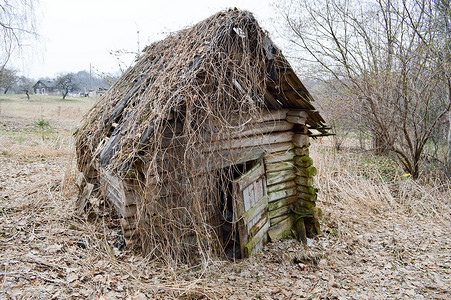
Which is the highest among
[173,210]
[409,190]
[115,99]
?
[115,99]

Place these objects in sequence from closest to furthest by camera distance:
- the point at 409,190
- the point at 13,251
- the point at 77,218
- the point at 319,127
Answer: the point at 13,251
the point at 77,218
the point at 319,127
the point at 409,190

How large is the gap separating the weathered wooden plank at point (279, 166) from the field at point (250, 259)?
1.43 metres

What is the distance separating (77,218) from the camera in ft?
16.2

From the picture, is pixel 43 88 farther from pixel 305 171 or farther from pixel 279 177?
pixel 305 171

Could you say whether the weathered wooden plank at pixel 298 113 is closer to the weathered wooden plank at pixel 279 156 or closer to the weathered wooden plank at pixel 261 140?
the weathered wooden plank at pixel 261 140

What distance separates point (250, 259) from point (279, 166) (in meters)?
1.93

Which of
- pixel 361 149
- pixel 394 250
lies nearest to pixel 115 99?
Answer: pixel 394 250

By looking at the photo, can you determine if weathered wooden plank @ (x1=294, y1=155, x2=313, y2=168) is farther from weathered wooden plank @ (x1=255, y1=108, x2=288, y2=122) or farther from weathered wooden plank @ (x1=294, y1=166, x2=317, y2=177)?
weathered wooden plank @ (x1=255, y1=108, x2=288, y2=122)

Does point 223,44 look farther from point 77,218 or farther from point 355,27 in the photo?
point 355,27

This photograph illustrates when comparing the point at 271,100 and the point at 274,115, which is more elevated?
the point at 271,100

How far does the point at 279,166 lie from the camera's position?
5.58 metres

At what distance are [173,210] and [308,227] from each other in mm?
3280

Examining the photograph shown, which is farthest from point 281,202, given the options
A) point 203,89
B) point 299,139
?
point 203,89

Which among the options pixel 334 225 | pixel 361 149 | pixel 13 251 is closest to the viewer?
pixel 13 251
